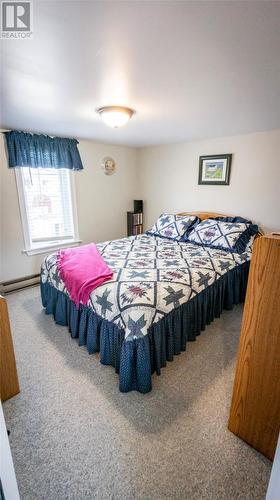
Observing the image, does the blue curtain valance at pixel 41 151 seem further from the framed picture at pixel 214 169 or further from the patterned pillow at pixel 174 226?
the framed picture at pixel 214 169

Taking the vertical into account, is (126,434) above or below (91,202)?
below

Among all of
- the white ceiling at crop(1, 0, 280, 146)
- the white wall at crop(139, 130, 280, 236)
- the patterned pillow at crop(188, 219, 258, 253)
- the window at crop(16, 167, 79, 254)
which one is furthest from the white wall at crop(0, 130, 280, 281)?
the white ceiling at crop(1, 0, 280, 146)

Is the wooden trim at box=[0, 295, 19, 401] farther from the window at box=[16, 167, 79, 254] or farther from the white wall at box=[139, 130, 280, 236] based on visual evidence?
the white wall at box=[139, 130, 280, 236]

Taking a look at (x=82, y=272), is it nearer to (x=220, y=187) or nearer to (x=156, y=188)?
(x=220, y=187)

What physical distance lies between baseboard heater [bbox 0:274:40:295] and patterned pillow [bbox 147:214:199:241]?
195cm

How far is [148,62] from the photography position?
129 cm

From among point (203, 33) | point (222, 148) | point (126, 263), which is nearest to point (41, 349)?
point (126, 263)

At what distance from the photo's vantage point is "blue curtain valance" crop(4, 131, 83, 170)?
2.86 m

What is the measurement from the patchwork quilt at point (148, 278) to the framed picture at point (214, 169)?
3.62ft

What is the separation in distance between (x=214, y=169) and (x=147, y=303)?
8.52 ft

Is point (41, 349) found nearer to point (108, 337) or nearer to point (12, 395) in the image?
point (12, 395)

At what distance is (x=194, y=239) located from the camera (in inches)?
127
